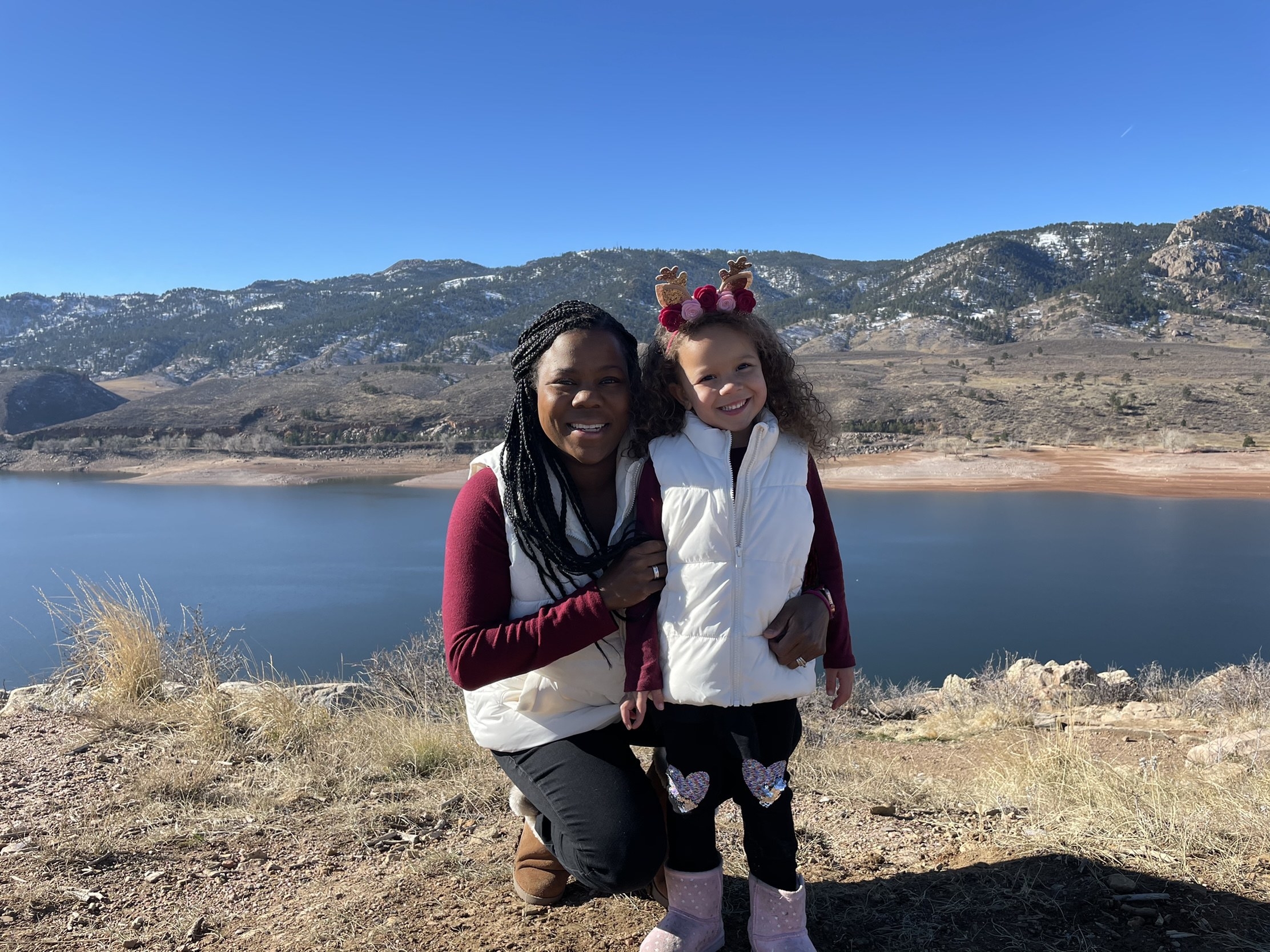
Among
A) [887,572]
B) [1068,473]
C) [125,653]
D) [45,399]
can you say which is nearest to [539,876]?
[125,653]

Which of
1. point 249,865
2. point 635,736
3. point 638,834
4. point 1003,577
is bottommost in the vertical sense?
point 1003,577

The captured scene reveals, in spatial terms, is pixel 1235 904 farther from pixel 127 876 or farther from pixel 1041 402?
pixel 1041 402

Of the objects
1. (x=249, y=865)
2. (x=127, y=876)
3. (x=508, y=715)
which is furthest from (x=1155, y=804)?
(x=127, y=876)

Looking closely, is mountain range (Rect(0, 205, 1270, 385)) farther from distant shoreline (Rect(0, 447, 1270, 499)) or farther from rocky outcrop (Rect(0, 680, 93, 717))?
rocky outcrop (Rect(0, 680, 93, 717))

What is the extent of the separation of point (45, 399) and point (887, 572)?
192 ft

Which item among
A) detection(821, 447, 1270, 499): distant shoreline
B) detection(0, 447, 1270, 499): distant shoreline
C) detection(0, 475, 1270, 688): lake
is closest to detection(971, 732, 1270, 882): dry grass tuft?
detection(0, 475, 1270, 688): lake

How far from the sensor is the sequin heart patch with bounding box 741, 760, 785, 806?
1793 millimetres

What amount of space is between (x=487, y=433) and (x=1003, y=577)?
2839 centimetres

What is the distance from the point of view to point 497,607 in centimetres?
193

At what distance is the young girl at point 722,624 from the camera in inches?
69.1

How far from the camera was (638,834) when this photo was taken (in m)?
1.86

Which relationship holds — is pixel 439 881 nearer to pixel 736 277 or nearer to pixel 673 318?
pixel 673 318

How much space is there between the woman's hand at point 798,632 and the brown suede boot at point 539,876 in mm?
814

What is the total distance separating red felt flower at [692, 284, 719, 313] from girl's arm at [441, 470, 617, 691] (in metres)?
0.66
